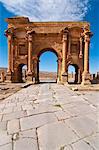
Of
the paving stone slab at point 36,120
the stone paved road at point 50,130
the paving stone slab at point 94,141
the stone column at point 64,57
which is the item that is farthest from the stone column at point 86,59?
the paving stone slab at point 94,141

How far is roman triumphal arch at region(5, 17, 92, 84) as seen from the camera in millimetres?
24922

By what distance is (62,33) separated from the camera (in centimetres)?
2488

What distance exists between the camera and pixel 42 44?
85.0 feet

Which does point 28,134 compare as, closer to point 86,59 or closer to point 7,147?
point 7,147

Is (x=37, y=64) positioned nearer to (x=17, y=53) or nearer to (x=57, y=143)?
(x=17, y=53)

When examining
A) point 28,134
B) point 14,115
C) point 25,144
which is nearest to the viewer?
point 25,144

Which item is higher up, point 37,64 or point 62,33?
point 62,33

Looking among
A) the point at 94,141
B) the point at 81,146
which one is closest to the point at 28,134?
the point at 81,146

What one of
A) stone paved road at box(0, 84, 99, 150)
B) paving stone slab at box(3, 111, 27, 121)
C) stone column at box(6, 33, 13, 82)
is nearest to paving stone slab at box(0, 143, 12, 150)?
stone paved road at box(0, 84, 99, 150)

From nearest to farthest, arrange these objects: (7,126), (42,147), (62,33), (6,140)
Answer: (42,147), (6,140), (7,126), (62,33)

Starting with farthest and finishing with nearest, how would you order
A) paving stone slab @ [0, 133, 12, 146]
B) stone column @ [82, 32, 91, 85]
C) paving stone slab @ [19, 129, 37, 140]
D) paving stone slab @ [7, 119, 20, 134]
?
stone column @ [82, 32, 91, 85]
paving stone slab @ [7, 119, 20, 134]
paving stone slab @ [19, 129, 37, 140]
paving stone slab @ [0, 133, 12, 146]

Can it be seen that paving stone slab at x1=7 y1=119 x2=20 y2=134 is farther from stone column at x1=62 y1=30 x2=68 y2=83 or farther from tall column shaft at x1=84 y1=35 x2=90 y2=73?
tall column shaft at x1=84 y1=35 x2=90 y2=73

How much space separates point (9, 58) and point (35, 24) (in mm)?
5292

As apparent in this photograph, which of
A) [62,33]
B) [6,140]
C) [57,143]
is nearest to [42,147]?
[57,143]
